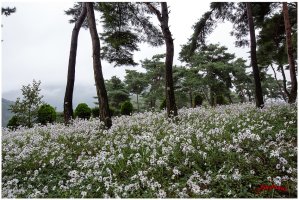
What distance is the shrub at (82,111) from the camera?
21.7 metres

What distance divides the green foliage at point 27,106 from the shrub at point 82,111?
2658 mm

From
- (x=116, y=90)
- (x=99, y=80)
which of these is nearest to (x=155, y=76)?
(x=116, y=90)

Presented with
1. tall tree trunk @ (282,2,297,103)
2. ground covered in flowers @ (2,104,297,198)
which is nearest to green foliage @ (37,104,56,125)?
ground covered in flowers @ (2,104,297,198)

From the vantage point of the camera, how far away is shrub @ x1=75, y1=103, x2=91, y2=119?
21734 mm

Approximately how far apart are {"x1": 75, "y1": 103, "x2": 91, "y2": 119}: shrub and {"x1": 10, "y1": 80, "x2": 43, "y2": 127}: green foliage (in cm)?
266

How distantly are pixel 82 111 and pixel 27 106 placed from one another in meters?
3.57

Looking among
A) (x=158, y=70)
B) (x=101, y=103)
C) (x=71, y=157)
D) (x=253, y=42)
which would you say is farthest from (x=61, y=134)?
(x=158, y=70)

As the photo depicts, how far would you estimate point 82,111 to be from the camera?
2173 cm

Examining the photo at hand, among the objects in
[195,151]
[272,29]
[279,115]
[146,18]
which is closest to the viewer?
[195,151]

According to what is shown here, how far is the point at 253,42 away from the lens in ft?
46.6

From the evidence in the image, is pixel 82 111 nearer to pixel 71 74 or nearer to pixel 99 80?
pixel 71 74

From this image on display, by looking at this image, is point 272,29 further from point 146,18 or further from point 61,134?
point 61,134

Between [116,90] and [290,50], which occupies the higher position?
[116,90]

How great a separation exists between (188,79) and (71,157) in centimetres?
2674
